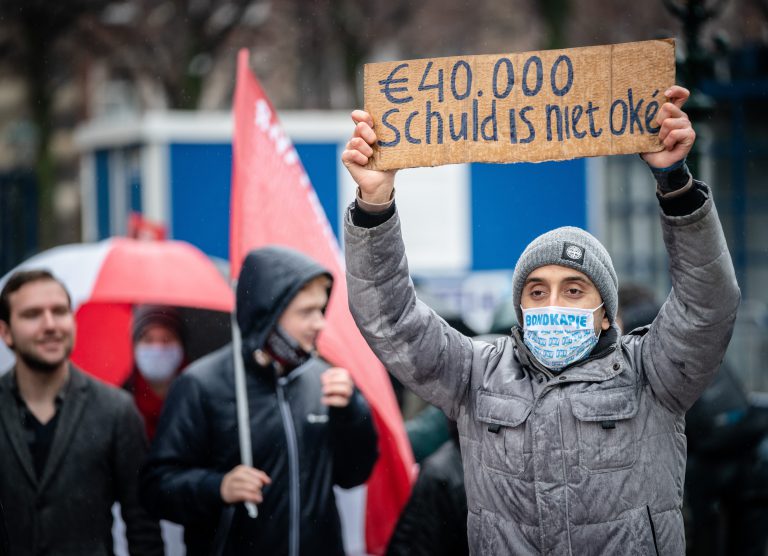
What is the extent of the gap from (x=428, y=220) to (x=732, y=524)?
6424 millimetres

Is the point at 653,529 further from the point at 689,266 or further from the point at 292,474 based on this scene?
the point at 292,474

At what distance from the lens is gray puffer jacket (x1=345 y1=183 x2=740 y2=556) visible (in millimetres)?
2863

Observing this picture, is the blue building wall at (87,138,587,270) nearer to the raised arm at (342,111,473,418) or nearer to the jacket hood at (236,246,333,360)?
the jacket hood at (236,246,333,360)

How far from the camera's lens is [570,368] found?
3.07 metres

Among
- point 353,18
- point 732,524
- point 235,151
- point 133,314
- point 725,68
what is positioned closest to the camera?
point 235,151

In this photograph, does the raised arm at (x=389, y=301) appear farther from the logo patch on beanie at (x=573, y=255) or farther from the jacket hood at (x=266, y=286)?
the jacket hood at (x=266, y=286)

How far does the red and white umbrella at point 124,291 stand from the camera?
5.67 meters

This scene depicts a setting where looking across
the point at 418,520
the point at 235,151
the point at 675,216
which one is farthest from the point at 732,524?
the point at 675,216

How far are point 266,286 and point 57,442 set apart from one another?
0.94 meters

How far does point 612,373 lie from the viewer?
3.03 m

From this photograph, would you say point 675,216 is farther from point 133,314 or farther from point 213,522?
point 133,314

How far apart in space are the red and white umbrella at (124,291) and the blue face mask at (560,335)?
2983mm

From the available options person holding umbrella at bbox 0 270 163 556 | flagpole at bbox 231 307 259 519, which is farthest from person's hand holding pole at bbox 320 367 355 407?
person holding umbrella at bbox 0 270 163 556

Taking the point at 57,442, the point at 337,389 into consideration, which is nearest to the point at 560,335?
the point at 337,389
